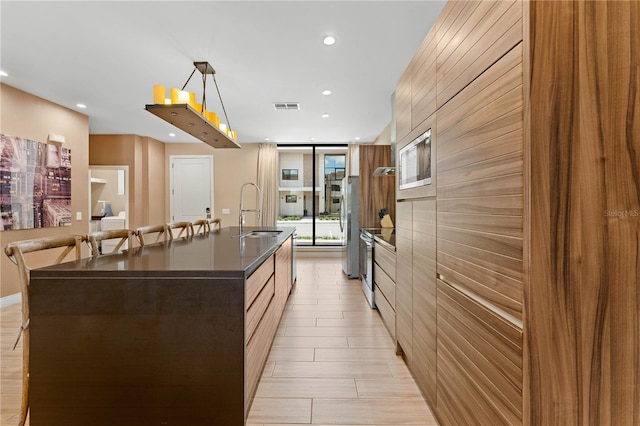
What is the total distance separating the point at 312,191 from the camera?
7418mm

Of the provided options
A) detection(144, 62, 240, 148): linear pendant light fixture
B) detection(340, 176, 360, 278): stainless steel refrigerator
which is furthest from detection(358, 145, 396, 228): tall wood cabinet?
detection(144, 62, 240, 148): linear pendant light fixture

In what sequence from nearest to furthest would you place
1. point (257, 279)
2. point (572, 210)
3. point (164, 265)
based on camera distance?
point (572, 210) < point (164, 265) < point (257, 279)

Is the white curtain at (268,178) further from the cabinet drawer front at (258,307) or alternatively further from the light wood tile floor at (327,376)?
the cabinet drawer front at (258,307)

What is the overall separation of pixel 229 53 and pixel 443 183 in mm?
2550

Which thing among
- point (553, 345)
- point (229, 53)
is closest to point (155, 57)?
point (229, 53)

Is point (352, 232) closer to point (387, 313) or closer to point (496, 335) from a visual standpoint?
point (387, 313)

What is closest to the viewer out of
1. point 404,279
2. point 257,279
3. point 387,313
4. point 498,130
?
point 498,130

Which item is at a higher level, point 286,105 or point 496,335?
point 286,105

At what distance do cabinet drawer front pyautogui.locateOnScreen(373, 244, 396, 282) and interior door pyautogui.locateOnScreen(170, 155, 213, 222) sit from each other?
5.06 meters

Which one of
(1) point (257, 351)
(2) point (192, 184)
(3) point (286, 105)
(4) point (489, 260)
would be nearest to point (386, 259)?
(1) point (257, 351)

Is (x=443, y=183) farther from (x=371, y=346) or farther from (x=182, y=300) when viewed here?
(x=371, y=346)

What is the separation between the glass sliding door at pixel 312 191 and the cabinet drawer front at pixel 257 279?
16.0 feet

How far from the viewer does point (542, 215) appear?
869 mm

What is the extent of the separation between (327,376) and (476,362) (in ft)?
4.14
